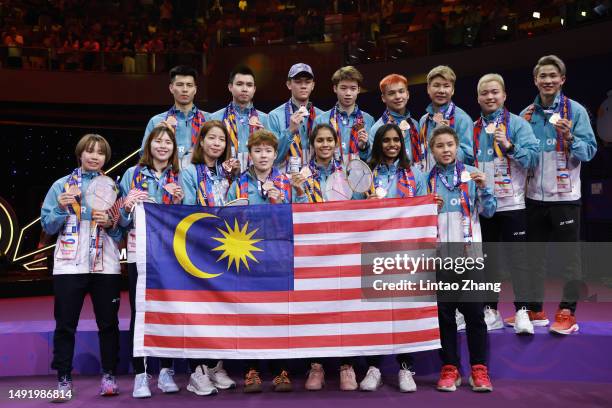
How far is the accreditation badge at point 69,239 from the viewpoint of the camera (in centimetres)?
433

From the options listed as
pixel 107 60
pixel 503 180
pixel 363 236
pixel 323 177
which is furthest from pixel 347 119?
pixel 107 60

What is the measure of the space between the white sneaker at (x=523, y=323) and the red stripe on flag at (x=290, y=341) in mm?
711

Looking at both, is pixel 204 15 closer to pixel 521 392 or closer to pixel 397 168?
pixel 397 168

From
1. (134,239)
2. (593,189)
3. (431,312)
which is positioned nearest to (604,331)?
(431,312)

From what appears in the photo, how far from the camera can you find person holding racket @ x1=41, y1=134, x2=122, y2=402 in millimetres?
4324

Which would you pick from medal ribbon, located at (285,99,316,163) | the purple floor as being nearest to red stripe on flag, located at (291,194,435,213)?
medal ribbon, located at (285,99,316,163)

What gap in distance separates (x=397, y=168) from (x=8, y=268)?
6540 mm

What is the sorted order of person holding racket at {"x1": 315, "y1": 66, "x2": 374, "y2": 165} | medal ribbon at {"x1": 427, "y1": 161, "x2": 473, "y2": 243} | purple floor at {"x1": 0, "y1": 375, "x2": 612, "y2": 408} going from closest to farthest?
purple floor at {"x1": 0, "y1": 375, "x2": 612, "y2": 408}
medal ribbon at {"x1": 427, "y1": 161, "x2": 473, "y2": 243}
person holding racket at {"x1": 315, "y1": 66, "x2": 374, "y2": 165}

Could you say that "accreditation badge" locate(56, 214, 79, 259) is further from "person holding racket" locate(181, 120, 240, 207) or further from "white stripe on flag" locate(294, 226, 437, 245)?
"white stripe on flag" locate(294, 226, 437, 245)

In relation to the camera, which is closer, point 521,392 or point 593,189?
point 521,392

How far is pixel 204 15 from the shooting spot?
15570 mm

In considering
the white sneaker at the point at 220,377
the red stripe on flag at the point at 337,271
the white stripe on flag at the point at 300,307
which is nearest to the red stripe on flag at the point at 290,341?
the white stripe on flag at the point at 300,307

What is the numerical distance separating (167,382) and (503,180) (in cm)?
281

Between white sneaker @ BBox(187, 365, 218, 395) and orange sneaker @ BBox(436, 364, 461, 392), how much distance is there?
152cm
